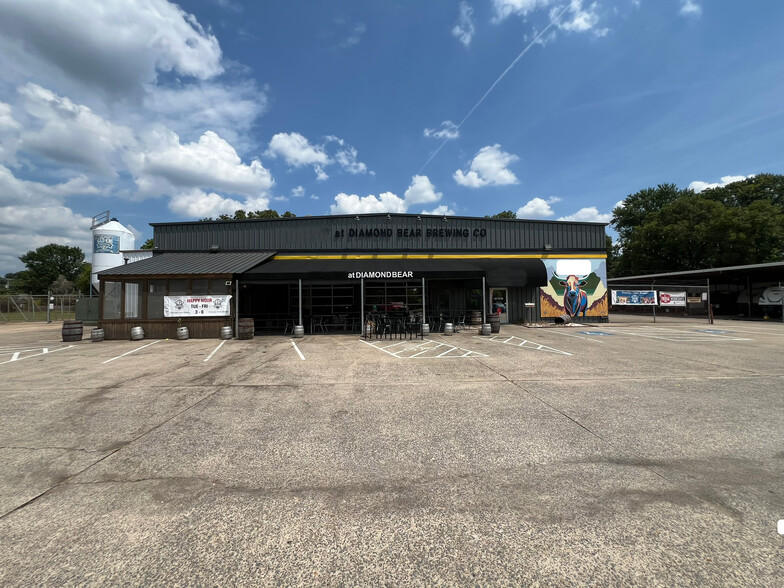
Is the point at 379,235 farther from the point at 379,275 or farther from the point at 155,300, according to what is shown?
the point at 155,300

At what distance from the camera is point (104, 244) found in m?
27.6

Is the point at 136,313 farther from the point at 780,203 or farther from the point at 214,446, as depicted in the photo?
the point at 780,203

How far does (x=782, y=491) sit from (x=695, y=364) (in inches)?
271

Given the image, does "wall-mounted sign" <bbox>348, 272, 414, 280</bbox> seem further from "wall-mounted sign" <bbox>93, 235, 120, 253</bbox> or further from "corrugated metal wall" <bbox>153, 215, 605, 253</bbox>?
"wall-mounted sign" <bbox>93, 235, 120, 253</bbox>

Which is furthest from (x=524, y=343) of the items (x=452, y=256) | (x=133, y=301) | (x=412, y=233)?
(x=133, y=301)

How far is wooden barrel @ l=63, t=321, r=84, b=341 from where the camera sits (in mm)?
13750

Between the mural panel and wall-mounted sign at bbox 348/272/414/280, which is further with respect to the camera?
the mural panel

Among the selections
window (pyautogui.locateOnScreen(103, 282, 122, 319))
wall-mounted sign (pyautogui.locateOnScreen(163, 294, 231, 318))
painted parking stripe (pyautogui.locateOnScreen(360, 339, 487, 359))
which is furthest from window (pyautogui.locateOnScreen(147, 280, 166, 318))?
painted parking stripe (pyautogui.locateOnScreen(360, 339, 487, 359))

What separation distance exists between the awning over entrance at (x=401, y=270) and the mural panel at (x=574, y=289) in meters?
2.59

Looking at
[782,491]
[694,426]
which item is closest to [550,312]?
[694,426]

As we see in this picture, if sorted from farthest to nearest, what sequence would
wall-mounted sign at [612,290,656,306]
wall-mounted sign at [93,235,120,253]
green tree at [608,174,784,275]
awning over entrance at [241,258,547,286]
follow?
green tree at [608,174,784,275] < wall-mounted sign at [93,235,120,253] < wall-mounted sign at [612,290,656,306] < awning over entrance at [241,258,547,286]

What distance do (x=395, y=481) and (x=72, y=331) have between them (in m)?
17.0

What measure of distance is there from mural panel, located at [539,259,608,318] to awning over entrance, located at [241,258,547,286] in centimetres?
259

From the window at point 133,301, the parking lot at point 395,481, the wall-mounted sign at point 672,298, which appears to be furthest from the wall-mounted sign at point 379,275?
the wall-mounted sign at point 672,298
